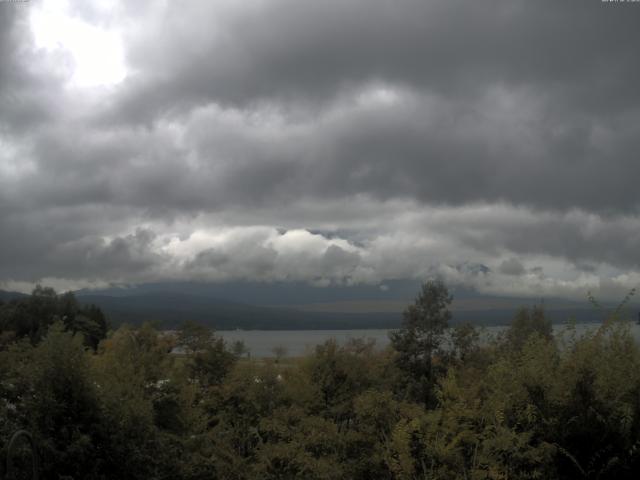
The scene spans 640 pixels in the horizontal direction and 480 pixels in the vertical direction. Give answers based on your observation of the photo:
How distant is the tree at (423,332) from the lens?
33188 millimetres

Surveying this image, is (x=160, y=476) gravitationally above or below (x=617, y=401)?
below

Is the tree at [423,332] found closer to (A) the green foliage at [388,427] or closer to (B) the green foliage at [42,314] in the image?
(A) the green foliage at [388,427]

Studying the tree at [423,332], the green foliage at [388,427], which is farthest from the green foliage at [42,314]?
the green foliage at [388,427]

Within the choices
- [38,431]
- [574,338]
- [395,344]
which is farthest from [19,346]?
[395,344]

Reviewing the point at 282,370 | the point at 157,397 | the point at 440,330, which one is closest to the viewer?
the point at 157,397

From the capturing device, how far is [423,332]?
33688 mm

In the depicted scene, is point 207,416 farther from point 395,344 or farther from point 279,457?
point 395,344

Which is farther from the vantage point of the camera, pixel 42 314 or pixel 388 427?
pixel 42 314

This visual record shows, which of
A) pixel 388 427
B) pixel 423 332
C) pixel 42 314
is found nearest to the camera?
pixel 388 427

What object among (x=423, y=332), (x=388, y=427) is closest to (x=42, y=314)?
(x=423, y=332)

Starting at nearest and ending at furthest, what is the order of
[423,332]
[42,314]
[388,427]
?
[388,427] → [423,332] → [42,314]

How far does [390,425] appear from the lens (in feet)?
37.6

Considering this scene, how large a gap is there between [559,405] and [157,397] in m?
8.80

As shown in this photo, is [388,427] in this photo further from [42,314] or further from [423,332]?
[42,314]
